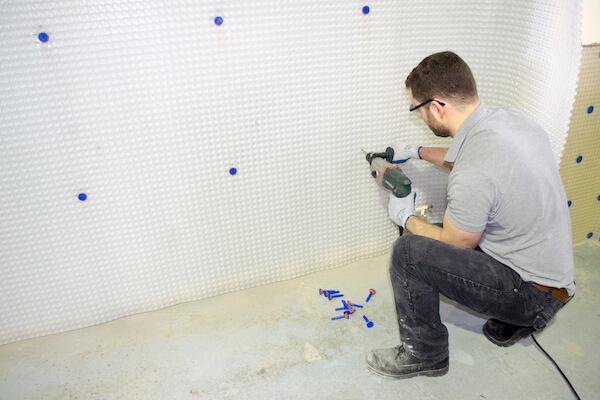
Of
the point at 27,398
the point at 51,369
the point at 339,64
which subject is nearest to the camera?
the point at 27,398

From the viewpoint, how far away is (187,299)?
1887 millimetres

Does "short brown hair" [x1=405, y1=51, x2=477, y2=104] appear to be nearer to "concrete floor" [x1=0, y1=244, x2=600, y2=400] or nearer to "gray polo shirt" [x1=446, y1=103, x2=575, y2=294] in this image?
"gray polo shirt" [x1=446, y1=103, x2=575, y2=294]

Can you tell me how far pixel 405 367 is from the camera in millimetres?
1532

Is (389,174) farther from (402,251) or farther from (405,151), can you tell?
(402,251)

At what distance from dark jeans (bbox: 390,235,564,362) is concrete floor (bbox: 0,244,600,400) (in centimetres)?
23

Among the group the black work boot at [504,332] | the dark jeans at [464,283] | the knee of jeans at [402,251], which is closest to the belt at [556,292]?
the dark jeans at [464,283]

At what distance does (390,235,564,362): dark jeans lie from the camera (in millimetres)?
1384

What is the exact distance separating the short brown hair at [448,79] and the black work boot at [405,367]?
0.82m

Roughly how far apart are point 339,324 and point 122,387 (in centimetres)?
77

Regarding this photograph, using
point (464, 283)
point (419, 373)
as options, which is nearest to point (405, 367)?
point (419, 373)

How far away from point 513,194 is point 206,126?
0.99 metres

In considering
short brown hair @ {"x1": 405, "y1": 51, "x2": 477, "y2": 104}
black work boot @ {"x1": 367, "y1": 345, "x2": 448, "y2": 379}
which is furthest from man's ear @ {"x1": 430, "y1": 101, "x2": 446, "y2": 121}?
black work boot @ {"x1": 367, "y1": 345, "x2": 448, "y2": 379}

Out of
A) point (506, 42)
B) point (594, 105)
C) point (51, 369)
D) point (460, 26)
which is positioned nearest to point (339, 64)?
point (460, 26)

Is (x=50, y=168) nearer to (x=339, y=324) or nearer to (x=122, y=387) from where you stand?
(x=122, y=387)
